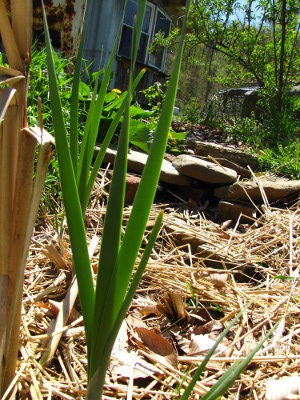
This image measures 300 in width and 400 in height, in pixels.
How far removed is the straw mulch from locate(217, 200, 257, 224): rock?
15.9 inches

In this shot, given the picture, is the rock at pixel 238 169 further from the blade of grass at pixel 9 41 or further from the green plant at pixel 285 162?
the blade of grass at pixel 9 41

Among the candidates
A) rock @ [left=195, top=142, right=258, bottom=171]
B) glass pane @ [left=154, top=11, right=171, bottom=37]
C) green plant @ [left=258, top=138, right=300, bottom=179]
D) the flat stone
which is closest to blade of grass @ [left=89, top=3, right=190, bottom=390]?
the flat stone

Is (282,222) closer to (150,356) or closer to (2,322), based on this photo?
(150,356)

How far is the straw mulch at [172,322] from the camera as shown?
896mm

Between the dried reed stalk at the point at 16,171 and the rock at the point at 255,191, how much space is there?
74.7 inches

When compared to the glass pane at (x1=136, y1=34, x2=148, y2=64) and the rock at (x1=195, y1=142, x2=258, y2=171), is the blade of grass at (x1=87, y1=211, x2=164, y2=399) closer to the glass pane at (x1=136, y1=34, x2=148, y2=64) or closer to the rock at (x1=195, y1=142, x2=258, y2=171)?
the rock at (x1=195, y1=142, x2=258, y2=171)

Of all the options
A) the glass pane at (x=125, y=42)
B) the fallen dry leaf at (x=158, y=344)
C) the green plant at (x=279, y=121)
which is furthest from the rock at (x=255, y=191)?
the glass pane at (x=125, y=42)

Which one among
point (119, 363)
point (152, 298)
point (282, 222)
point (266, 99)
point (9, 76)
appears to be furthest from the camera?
point (266, 99)

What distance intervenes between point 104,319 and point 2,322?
16 centimetres

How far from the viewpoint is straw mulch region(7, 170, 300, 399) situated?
90 centimetres

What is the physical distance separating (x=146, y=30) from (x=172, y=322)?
354 inches

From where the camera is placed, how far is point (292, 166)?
2.89m

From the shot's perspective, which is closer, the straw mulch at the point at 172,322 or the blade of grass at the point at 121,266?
the blade of grass at the point at 121,266

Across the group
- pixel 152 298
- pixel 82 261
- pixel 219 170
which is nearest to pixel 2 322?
pixel 82 261
